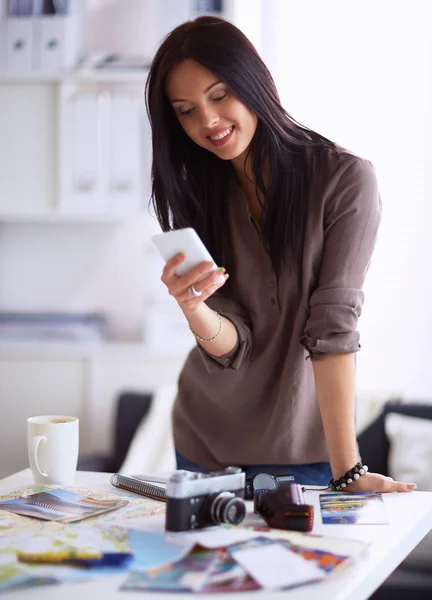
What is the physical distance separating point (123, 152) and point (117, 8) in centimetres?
64

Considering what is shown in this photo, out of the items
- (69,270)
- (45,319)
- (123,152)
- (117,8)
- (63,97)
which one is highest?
(117,8)

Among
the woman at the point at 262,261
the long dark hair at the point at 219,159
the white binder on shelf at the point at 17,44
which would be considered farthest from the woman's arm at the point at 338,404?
the white binder on shelf at the point at 17,44

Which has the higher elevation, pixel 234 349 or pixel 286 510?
pixel 234 349

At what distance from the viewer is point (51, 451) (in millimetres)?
1161

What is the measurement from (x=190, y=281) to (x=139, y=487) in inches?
11.5

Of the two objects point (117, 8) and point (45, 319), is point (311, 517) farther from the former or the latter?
point (117, 8)

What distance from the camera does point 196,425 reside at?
147cm

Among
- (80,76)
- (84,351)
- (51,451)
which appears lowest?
(51,451)

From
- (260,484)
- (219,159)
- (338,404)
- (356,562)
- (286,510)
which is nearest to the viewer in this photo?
(356,562)

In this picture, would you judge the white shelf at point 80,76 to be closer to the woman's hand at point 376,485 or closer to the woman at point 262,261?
the woman at point 262,261

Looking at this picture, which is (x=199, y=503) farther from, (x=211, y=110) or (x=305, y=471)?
(x=211, y=110)

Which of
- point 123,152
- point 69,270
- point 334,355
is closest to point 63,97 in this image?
point 123,152

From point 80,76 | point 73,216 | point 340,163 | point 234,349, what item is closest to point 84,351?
point 73,216

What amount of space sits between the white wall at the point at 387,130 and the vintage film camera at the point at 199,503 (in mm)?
2111
